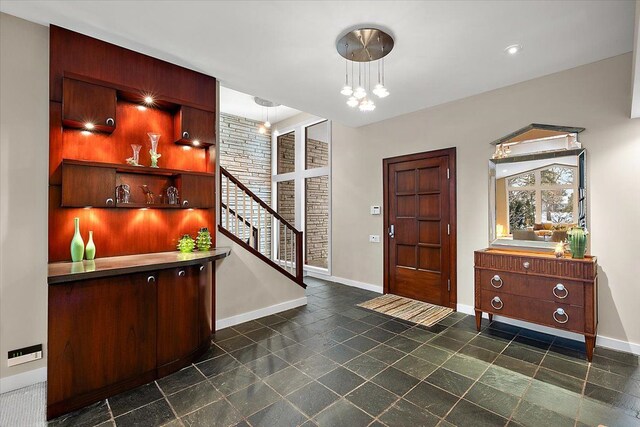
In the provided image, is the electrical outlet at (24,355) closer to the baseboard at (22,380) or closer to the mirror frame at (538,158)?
the baseboard at (22,380)

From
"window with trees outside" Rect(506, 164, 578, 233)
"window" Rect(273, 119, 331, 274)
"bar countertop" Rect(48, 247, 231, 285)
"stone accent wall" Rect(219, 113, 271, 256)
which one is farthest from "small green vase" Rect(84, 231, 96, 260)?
"window with trees outside" Rect(506, 164, 578, 233)

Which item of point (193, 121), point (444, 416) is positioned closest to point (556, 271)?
point (444, 416)

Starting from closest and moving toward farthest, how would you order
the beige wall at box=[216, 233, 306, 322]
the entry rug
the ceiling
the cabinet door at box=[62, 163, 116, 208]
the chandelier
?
the ceiling, the cabinet door at box=[62, 163, 116, 208], the chandelier, the beige wall at box=[216, 233, 306, 322], the entry rug

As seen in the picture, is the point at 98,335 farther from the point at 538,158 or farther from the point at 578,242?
the point at 538,158

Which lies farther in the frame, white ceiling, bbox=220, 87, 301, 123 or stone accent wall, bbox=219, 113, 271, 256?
stone accent wall, bbox=219, 113, 271, 256

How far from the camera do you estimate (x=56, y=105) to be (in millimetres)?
2535

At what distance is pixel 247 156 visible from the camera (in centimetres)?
668

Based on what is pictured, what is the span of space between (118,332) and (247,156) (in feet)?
16.2

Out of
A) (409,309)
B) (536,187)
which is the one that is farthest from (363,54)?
(409,309)

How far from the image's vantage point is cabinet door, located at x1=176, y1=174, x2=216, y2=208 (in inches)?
122

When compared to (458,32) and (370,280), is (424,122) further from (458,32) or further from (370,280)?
(370,280)

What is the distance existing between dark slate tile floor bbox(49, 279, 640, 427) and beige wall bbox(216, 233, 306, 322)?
0.30 metres

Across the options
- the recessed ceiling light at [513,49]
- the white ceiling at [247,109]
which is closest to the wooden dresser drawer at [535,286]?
the recessed ceiling light at [513,49]

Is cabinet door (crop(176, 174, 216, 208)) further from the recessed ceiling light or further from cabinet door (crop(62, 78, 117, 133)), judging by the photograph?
the recessed ceiling light
